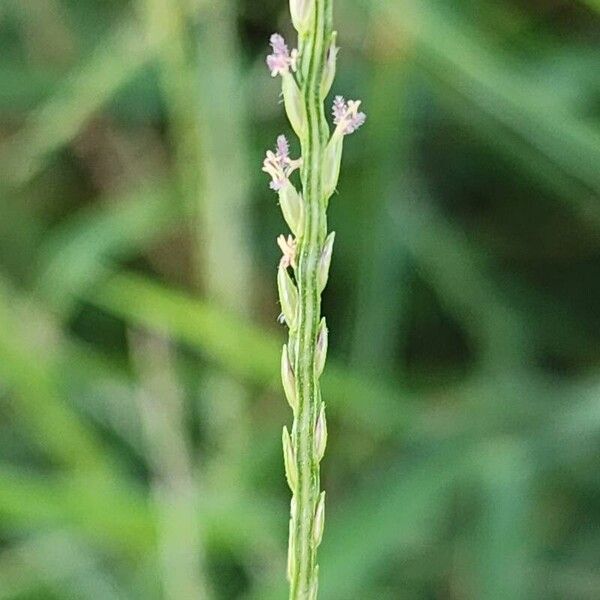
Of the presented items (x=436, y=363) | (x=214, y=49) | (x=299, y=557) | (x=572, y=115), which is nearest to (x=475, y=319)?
(x=436, y=363)

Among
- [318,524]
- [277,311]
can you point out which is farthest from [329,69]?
[277,311]

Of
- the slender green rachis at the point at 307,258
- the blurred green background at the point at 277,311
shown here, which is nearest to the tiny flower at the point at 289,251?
the slender green rachis at the point at 307,258

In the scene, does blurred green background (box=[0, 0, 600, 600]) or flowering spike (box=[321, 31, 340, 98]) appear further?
blurred green background (box=[0, 0, 600, 600])

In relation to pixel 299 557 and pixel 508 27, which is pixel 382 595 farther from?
pixel 299 557

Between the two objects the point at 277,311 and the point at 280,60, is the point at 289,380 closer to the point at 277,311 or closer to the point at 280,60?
the point at 280,60

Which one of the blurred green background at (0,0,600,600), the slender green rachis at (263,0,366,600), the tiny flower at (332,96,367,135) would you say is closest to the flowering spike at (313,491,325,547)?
the slender green rachis at (263,0,366,600)

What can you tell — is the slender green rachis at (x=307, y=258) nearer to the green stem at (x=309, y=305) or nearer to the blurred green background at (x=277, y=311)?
the green stem at (x=309, y=305)

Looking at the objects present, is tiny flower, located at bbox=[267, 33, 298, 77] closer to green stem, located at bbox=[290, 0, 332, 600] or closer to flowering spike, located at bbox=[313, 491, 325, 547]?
green stem, located at bbox=[290, 0, 332, 600]

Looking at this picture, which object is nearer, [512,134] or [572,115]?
[572,115]

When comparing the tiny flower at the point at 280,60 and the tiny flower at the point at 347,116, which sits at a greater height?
the tiny flower at the point at 280,60
